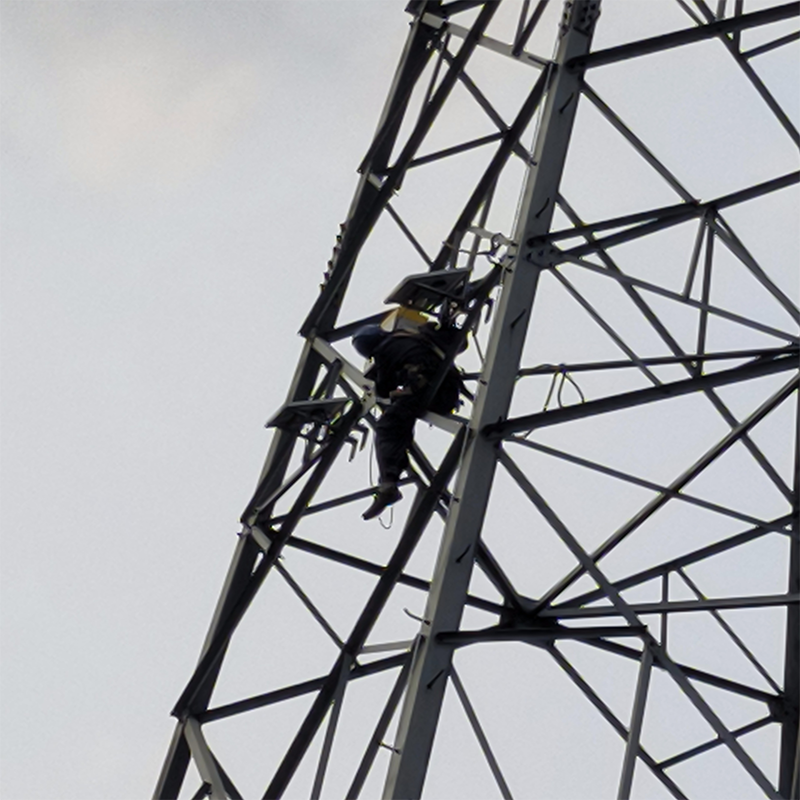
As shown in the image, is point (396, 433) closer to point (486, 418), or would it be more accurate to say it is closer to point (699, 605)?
point (486, 418)

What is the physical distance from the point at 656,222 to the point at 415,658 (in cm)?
471

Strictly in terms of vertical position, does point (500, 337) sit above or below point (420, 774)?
above

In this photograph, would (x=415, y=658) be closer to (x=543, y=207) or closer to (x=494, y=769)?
(x=494, y=769)

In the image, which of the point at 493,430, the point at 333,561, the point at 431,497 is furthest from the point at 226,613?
the point at 493,430

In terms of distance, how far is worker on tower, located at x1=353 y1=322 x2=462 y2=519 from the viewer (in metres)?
14.3

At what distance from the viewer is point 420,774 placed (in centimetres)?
1172

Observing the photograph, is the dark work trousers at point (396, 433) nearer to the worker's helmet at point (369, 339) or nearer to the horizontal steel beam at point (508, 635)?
the worker's helmet at point (369, 339)

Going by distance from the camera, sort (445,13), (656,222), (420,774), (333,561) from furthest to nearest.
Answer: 1. (445,13)
2. (333,561)
3. (656,222)
4. (420,774)

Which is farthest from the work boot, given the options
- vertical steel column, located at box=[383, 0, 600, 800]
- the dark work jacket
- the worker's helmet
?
vertical steel column, located at box=[383, 0, 600, 800]

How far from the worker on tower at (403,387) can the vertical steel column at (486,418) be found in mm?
1282

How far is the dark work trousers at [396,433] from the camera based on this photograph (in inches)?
562

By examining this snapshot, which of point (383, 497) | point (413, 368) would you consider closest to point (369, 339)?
point (413, 368)

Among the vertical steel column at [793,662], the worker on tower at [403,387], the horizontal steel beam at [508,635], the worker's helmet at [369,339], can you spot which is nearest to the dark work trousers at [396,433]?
the worker on tower at [403,387]

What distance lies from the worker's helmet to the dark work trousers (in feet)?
2.32
